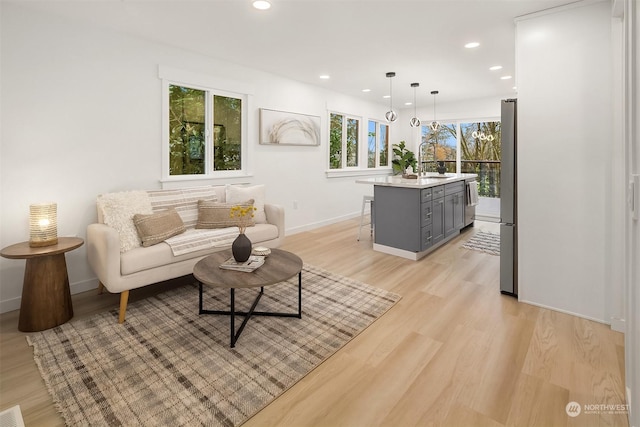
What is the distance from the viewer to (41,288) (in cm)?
240

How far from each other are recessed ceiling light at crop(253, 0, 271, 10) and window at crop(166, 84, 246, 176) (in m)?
1.60

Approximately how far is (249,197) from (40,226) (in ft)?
6.15

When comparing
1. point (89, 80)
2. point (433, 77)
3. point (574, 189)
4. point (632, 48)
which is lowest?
point (574, 189)

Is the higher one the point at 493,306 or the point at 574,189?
the point at 574,189

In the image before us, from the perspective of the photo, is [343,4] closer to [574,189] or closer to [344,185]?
[574,189]

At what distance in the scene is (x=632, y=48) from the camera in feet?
4.09

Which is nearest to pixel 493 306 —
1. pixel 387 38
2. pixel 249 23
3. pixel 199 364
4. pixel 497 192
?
pixel 199 364

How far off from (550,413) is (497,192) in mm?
5837

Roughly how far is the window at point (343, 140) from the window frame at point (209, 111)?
1935 millimetres

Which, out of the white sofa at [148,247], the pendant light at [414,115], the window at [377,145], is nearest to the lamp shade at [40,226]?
the white sofa at [148,247]

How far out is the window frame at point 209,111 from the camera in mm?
3623

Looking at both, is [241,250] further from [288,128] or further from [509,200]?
[288,128]

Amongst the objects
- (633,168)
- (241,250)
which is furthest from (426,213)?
(633,168)

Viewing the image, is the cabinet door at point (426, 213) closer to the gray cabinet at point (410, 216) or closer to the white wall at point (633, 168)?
the gray cabinet at point (410, 216)
